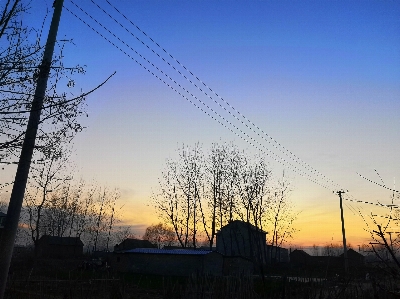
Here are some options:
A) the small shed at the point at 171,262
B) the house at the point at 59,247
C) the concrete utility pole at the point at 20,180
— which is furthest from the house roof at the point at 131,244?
the concrete utility pole at the point at 20,180

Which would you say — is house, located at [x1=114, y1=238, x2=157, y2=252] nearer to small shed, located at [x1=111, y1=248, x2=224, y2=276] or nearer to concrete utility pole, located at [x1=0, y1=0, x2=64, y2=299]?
small shed, located at [x1=111, y1=248, x2=224, y2=276]

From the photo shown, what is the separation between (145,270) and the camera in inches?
1511

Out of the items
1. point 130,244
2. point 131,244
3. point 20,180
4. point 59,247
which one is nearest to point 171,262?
point 20,180

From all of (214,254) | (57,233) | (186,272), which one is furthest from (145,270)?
(57,233)

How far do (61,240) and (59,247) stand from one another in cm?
141

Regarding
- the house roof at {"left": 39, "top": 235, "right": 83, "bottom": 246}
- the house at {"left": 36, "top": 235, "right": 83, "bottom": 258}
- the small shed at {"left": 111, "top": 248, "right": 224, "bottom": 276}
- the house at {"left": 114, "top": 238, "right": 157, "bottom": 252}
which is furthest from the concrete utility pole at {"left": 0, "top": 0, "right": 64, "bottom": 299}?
the house at {"left": 114, "top": 238, "right": 157, "bottom": 252}

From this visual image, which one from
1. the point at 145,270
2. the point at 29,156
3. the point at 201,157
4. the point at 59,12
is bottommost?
the point at 145,270

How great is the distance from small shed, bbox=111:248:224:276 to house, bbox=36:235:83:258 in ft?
98.8

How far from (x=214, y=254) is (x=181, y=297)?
1078 inches

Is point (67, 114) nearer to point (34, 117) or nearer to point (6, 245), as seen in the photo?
point (34, 117)

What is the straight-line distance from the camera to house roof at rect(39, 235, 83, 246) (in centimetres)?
6506

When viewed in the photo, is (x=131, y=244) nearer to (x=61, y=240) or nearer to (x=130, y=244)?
(x=130, y=244)

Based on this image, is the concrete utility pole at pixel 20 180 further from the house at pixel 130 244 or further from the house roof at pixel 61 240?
the house at pixel 130 244

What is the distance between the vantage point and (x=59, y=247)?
66.0 m
